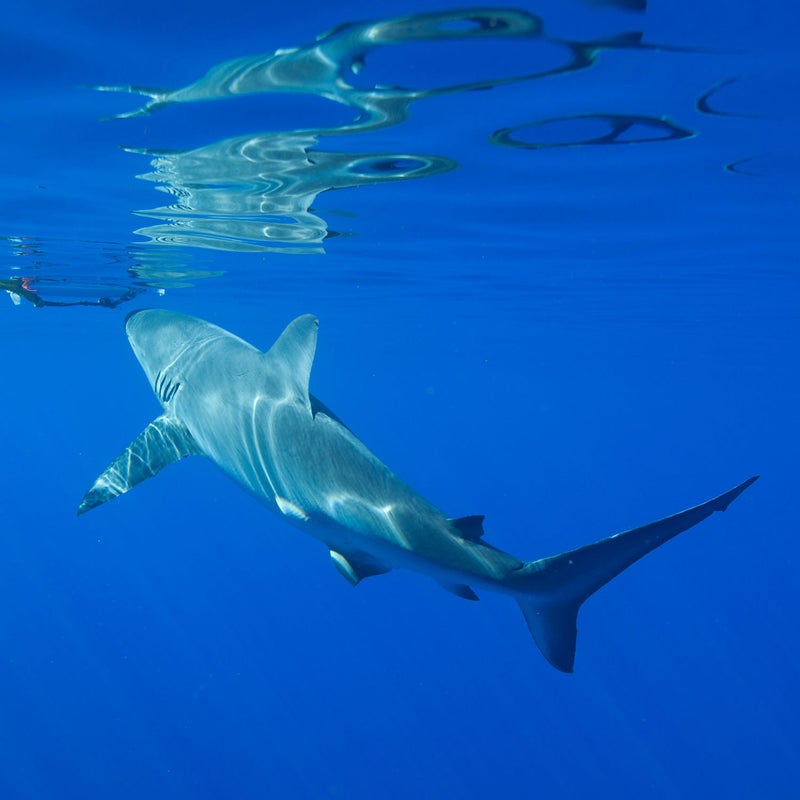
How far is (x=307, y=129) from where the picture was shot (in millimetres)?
9422

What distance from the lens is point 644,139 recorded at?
10180mm

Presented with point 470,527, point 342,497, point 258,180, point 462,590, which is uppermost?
point 258,180

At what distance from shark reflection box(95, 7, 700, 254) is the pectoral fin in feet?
12.5

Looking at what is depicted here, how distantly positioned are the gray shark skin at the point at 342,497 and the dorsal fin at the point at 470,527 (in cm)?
1

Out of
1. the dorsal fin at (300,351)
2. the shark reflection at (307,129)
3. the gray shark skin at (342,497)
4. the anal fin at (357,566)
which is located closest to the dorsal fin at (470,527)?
the gray shark skin at (342,497)

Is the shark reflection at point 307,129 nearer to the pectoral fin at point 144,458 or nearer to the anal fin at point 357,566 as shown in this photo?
the pectoral fin at point 144,458

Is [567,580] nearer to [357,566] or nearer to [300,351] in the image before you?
[357,566]

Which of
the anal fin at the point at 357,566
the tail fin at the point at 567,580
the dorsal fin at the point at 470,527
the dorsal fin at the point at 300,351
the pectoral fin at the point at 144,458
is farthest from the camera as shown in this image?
the pectoral fin at the point at 144,458

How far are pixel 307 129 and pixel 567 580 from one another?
6786mm

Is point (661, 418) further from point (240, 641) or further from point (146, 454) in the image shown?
point (146, 454)

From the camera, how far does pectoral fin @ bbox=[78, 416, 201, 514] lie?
291 inches

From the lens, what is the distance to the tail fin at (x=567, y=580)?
5684mm

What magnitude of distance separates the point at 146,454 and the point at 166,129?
14.4 ft

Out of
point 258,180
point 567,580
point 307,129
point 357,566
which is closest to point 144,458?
point 357,566
